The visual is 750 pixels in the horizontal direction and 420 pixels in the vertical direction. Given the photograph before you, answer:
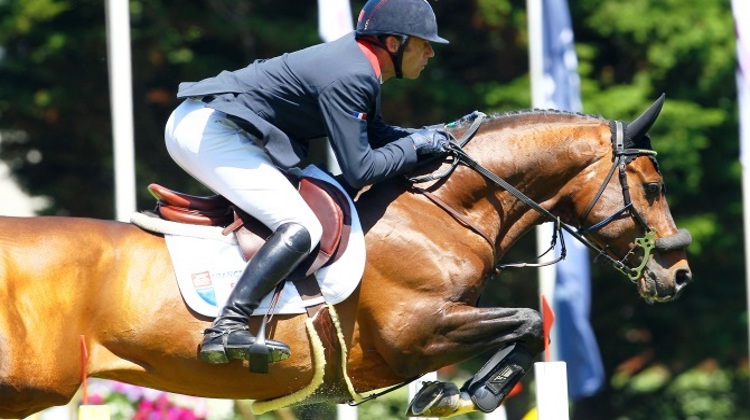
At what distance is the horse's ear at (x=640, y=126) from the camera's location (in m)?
6.20

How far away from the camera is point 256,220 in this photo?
5.88m

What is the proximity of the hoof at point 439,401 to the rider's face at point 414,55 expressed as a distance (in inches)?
59.0

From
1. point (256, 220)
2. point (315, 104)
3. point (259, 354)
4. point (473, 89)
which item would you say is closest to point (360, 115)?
point (315, 104)

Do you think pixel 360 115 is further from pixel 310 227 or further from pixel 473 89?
pixel 473 89

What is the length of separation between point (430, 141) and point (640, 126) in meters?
1.06

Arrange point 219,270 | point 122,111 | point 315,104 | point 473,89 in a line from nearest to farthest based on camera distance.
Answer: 1. point 219,270
2. point 315,104
3. point 122,111
4. point 473,89

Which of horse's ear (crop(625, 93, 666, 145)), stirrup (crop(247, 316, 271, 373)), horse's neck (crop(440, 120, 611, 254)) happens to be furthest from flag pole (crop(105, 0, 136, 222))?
horse's ear (crop(625, 93, 666, 145))

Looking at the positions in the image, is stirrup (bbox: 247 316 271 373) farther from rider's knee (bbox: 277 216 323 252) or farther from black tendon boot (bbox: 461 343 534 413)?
black tendon boot (bbox: 461 343 534 413)

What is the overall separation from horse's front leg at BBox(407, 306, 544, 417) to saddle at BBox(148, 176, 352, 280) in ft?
2.09

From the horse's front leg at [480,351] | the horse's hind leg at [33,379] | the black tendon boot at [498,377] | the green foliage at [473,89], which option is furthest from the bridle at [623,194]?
the green foliage at [473,89]

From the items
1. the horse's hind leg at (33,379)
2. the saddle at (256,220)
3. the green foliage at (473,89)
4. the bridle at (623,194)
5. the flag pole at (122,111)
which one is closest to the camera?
the horse's hind leg at (33,379)

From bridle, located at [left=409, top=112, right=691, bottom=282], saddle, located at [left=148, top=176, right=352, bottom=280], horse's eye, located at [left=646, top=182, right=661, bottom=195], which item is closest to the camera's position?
saddle, located at [left=148, top=176, right=352, bottom=280]

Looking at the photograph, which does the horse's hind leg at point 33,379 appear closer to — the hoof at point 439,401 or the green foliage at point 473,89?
the hoof at point 439,401

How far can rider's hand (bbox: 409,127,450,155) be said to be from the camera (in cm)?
604
